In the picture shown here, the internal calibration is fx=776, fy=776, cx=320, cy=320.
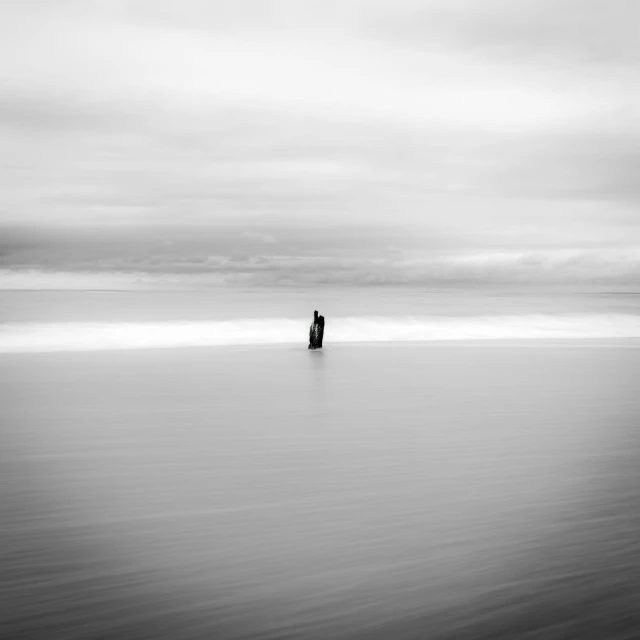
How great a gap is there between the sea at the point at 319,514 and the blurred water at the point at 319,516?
0.7 inches

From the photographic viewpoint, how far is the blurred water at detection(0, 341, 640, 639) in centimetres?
358

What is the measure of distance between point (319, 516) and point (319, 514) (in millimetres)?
51

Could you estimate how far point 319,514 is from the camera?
5270mm

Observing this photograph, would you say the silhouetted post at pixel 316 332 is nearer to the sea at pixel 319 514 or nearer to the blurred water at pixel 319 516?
the sea at pixel 319 514

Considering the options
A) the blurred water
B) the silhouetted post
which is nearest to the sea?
the blurred water

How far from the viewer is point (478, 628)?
3.43 m

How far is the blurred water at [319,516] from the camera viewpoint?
358cm

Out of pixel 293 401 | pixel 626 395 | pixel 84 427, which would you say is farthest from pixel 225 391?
pixel 626 395

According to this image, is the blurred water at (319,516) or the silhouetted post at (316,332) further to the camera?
the silhouetted post at (316,332)

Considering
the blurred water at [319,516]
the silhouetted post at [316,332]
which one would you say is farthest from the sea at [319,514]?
the silhouetted post at [316,332]

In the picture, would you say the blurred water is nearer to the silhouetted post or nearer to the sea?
the sea

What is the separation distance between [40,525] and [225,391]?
288 inches

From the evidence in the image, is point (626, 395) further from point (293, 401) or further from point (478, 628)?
point (478, 628)

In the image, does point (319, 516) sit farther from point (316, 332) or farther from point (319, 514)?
point (316, 332)
